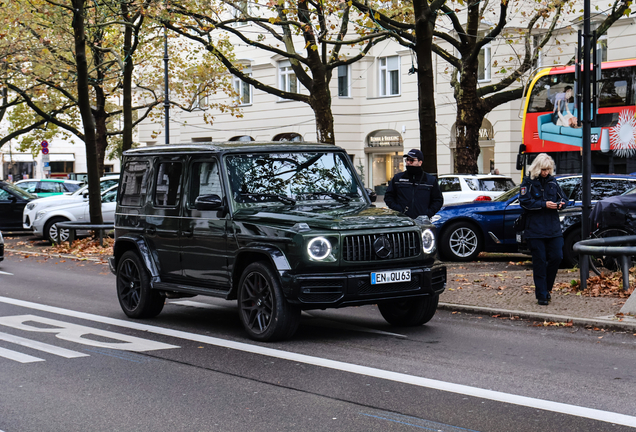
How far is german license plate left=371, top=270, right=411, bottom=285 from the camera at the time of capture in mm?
7891

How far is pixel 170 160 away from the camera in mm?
9547

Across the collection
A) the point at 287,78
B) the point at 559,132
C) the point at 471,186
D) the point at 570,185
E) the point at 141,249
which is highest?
the point at 287,78

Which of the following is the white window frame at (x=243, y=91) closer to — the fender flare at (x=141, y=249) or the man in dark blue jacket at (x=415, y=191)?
the man in dark blue jacket at (x=415, y=191)

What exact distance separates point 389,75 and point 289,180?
Answer: 2988 centimetres

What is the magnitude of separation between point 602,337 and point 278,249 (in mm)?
3247

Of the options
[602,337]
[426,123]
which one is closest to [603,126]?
[426,123]

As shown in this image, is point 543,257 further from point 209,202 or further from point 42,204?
point 42,204

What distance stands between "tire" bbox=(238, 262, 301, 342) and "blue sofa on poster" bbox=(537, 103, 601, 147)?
14.3 metres

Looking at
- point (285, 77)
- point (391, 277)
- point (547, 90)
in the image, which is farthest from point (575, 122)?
point (285, 77)

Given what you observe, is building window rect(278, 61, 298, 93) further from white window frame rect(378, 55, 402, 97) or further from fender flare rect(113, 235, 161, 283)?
fender flare rect(113, 235, 161, 283)

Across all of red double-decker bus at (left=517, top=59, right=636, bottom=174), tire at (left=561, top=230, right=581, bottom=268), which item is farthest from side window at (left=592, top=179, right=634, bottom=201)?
red double-decker bus at (left=517, top=59, right=636, bottom=174)

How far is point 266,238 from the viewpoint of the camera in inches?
316

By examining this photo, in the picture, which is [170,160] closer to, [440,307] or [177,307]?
[177,307]

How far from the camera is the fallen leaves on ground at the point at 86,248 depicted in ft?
63.4
